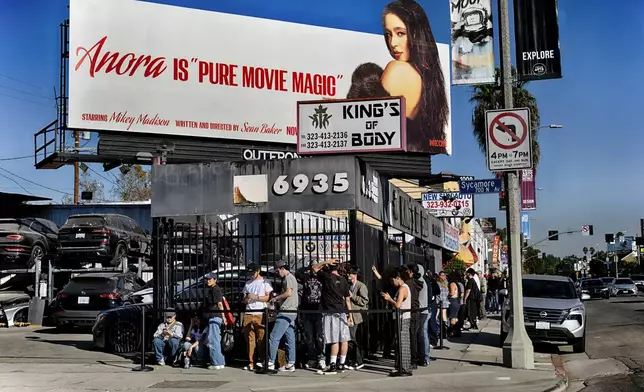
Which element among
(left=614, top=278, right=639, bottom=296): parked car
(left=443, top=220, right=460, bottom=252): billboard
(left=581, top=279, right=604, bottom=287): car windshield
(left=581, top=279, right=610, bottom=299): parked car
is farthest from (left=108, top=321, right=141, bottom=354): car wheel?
(left=614, top=278, right=639, bottom=296): parked car

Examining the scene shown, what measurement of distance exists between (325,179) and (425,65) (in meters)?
13.8

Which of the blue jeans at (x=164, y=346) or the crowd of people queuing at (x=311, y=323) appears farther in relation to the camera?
the blue jeans at (x=164, y=346)

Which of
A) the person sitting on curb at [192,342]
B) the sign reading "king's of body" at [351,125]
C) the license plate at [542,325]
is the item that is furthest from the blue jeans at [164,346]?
the license plate at [542,325]

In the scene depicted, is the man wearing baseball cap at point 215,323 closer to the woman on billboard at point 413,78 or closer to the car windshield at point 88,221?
the car windshield at point 88,221

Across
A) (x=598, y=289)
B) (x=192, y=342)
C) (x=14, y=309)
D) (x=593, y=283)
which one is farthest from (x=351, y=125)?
(x=593, y=283)

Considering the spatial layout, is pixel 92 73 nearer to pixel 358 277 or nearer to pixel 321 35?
pixel 321 35

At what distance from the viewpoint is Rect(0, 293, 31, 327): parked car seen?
2139 centimetres

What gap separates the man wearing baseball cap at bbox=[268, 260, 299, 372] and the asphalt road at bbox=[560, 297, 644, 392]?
4.44 m

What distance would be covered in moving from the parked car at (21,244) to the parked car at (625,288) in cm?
4054

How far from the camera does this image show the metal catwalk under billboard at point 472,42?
43.8ft

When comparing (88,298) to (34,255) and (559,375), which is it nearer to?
(34,255)

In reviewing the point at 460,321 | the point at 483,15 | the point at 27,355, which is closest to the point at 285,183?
the point at 483,15

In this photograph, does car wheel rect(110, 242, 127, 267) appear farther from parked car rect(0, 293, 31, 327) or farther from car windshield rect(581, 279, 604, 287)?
car windshield rect(581, 279, 604, 287)

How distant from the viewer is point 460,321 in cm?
1945
